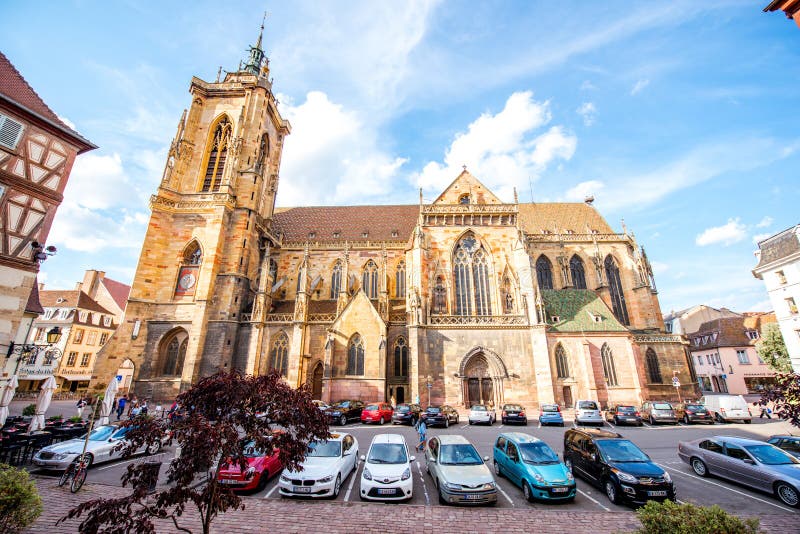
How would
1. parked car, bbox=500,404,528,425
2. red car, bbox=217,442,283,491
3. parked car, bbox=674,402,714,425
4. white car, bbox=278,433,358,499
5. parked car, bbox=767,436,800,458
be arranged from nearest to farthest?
white car, bbox=278,433,358,499 < red car, bbox=217,442,283,491 < parked car, bbox=767,436,800,458 < parked car, bbox=500,404,528,425 < parked car, bbox=674,402,714,425

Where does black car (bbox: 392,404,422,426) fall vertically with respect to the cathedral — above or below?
below

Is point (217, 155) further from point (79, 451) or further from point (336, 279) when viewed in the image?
point (79, 451)

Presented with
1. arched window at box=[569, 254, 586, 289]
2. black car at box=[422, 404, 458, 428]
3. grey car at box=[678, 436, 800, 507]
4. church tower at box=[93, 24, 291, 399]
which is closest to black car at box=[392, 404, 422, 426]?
black car at box=[422, 404, 458, 428]

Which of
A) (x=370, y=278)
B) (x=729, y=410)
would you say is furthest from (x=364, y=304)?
(x=729, y=410)

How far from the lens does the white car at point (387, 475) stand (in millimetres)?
8305

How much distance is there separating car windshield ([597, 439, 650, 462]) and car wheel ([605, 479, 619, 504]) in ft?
1.80

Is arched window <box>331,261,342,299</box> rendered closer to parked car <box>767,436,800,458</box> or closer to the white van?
parked car <box>767,436,800,458</box>

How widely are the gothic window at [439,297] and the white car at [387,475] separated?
1760 centimetres

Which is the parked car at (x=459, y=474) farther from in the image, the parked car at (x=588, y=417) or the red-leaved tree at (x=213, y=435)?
the parked car at (x=588, y=417)

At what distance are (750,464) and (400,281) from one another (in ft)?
81.4

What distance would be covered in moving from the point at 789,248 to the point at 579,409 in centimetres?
1742

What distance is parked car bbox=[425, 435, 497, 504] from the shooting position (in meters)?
8.07

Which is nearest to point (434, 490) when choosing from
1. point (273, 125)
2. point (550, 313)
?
point (550, 313)

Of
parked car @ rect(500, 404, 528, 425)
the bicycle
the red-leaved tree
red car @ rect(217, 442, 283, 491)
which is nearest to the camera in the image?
the red-leaved tree
